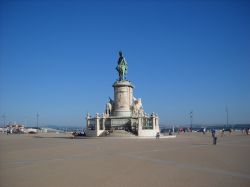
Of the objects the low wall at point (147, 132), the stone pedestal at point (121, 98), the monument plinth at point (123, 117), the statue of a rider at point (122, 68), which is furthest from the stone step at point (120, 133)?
the statue of a rider at point (122, 68)

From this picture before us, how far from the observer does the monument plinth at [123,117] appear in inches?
1828

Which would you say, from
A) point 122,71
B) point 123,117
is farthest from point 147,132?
point 122,71

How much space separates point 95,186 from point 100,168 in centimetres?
357

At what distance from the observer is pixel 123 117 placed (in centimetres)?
4825

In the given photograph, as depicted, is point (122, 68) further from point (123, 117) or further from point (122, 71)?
point (123, 117)

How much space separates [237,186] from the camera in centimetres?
1005

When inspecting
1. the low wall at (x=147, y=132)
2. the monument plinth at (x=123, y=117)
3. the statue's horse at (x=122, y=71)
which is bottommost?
the low wall at (x=147, y=132)

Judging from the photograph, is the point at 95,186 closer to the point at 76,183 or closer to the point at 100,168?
the point at 76,183

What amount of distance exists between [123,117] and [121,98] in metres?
3.52

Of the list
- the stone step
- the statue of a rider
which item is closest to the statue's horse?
the statue of a rider

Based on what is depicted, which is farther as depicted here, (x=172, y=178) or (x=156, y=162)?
(x=156, y=162)

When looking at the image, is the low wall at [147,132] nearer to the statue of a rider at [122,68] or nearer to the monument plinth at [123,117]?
the monument plinth at [123,117]

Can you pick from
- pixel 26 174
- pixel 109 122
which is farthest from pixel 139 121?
pixel 26 174

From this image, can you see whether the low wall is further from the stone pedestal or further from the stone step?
the stone pedestal
